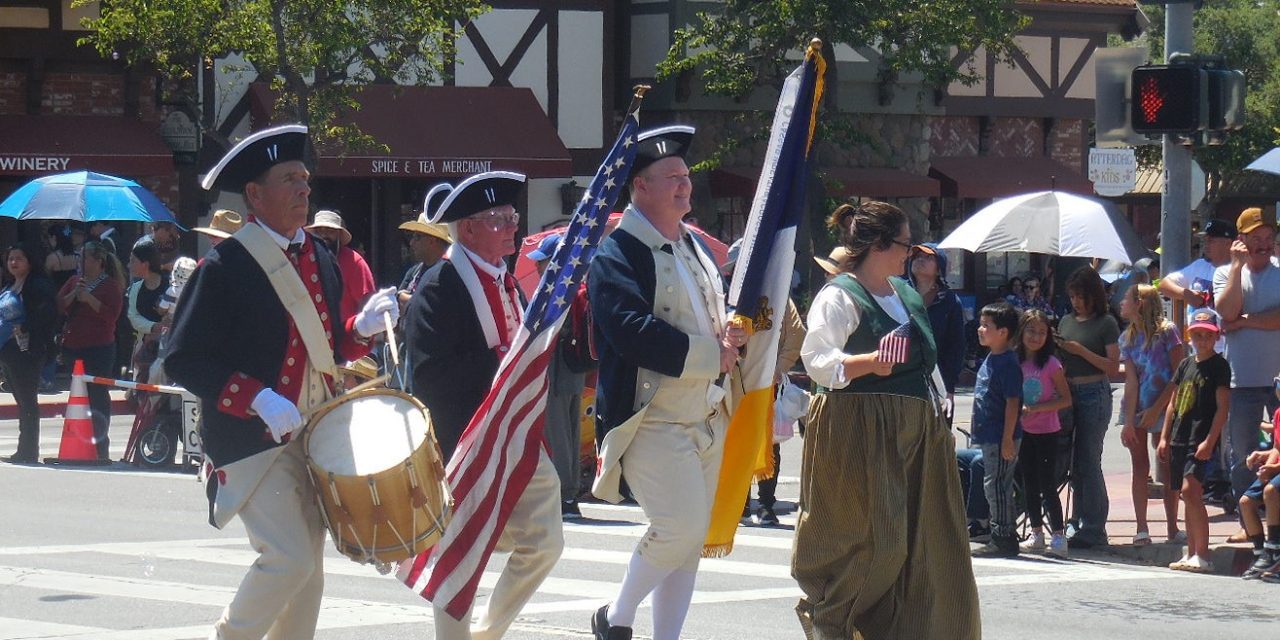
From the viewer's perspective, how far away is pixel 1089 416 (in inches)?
452

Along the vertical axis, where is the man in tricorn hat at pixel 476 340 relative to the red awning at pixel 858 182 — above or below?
below

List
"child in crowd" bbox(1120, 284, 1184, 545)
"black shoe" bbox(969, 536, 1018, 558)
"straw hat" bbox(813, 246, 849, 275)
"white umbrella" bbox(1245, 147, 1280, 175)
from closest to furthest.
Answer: "straw hat" bbox(813, 246, 849, 275) < "black shoe" bbox(969, 536, 1018, 558) < "child in crowd" bbox(1120, 284, 1184, 545) < "white umbrella" bbox(1245, 147, 1280, 175)

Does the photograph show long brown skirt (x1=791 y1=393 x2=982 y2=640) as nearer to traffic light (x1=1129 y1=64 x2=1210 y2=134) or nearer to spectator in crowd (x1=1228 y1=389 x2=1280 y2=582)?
spectator in crowd (x1=1228 y1=389 x2=1280 y2=582)

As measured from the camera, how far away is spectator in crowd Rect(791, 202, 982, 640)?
698cm

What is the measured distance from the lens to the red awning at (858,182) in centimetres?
3072

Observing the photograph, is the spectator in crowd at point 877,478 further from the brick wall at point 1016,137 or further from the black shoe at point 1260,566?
the brick wall at point 1016,137

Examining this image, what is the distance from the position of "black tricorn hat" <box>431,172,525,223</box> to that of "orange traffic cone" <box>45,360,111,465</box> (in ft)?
31.8

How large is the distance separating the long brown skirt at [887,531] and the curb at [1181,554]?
4.18 metres

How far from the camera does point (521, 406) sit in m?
6.60

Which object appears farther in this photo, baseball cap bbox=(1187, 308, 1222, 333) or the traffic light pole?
the traffic light pole

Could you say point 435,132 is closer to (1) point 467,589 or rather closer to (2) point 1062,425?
(2) point 1062,425

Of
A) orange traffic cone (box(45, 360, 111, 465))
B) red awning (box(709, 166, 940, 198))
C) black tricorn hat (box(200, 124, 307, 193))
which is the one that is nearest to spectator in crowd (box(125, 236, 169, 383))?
orange traffic cone (box(45, 360, 111, 465))

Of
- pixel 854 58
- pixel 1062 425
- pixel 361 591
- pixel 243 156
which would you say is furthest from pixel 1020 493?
pixel 854 58

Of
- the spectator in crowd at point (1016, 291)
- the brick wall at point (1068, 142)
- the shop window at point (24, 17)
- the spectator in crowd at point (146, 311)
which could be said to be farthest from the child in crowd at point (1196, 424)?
the brick wall at point (1068, 142)
